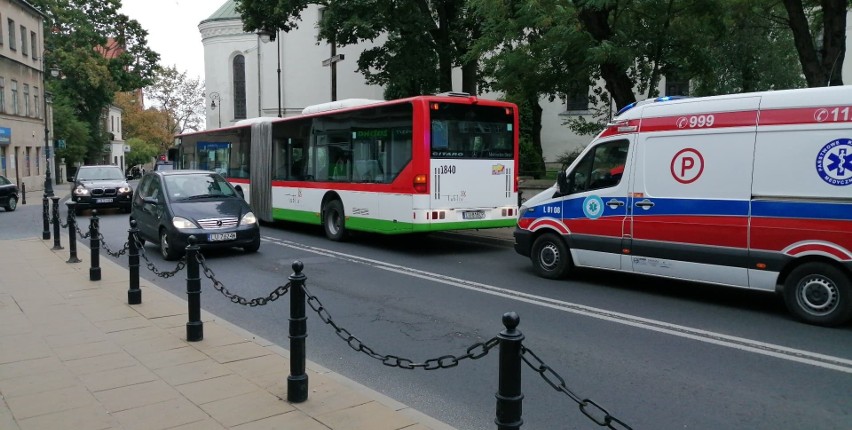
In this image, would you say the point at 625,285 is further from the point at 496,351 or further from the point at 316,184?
the point at 316,184

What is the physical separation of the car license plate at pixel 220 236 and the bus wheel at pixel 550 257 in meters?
5.62

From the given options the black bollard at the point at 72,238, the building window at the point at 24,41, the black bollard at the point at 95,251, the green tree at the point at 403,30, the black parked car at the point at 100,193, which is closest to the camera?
the black bollard at the point at 95,251

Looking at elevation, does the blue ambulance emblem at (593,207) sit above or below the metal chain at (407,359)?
above

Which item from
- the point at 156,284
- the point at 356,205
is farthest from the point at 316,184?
the point at 156,284

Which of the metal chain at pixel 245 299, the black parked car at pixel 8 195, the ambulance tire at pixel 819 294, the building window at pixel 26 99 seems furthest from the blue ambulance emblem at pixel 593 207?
the building window at pixel 26 99

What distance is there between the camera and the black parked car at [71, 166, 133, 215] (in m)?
21.8

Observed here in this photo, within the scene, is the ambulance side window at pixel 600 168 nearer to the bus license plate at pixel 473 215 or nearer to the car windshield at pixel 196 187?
the bus license plate at pixel 473 215

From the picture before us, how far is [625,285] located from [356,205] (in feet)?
21.0

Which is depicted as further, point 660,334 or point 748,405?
point 660,334

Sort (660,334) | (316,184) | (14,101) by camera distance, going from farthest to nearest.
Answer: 1. (14,101)
2. (316,184)
3. (660,334)

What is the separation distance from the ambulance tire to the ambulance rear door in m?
0.56

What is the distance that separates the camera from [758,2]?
47.9 ft

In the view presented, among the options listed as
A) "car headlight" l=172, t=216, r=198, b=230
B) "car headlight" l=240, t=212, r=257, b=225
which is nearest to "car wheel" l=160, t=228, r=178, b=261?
"car headlight" l=172, t=216, r=198, b=230

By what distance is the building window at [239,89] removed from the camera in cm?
4822
